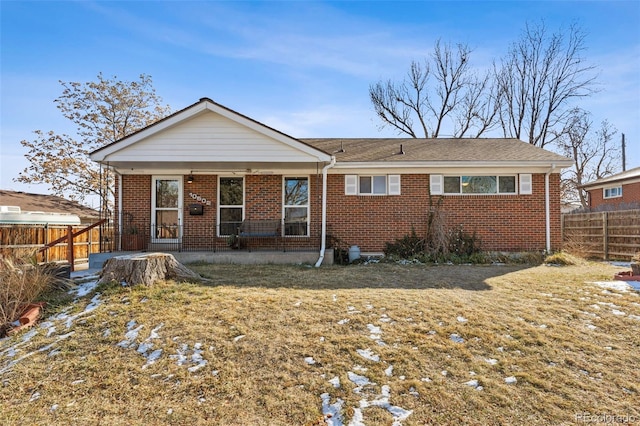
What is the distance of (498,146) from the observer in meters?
12.9

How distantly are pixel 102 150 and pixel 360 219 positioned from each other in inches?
300

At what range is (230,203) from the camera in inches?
445

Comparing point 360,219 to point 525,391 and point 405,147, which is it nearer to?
point 405,147

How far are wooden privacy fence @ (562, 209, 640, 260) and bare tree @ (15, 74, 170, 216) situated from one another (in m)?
24.5

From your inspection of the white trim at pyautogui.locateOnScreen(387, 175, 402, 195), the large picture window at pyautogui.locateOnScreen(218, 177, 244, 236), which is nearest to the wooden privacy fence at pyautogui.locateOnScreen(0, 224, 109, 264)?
the large picture window at pyautogui.locateOnScreen(218, 177, 244, 236)

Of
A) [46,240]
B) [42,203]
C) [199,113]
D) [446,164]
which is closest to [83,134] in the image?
[42,203]

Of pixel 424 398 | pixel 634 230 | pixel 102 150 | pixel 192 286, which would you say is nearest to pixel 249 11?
pixel 102 150

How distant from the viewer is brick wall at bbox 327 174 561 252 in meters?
11.1

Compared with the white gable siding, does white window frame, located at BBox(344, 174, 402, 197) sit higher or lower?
lower

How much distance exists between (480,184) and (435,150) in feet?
6.71

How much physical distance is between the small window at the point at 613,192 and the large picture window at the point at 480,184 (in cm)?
1403

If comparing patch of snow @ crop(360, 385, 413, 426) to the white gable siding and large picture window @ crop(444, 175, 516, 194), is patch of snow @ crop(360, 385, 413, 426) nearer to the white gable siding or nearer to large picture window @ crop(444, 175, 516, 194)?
the white gable siding

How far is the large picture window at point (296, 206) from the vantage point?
37.0 ft

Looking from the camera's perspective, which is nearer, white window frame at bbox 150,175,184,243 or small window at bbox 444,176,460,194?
white window frame at bbox 150,175,184,243
